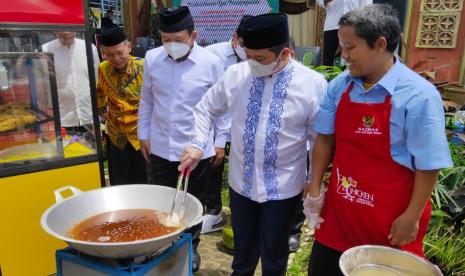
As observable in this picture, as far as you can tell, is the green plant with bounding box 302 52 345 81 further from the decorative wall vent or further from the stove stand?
the stove stand

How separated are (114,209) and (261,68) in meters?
0.99

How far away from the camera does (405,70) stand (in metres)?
1.55

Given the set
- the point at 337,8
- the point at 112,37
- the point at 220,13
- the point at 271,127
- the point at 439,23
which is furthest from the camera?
the point at 220,13

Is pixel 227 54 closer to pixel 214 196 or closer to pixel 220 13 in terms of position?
pixel 220 13

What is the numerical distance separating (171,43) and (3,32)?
97 cm

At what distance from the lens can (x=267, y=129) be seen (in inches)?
78.5

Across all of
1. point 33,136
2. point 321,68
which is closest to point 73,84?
point 33,136

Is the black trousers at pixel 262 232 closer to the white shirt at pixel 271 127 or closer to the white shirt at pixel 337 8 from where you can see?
the white shirt at pixel 271 127

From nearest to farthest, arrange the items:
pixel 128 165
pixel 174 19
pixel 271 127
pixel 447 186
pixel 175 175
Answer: pixel 271 127 < pixel 174 19 < pixel 175 175 < pixel 447 186 < pixel 128 165

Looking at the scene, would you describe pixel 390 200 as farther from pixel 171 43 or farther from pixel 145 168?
pixel 145 168

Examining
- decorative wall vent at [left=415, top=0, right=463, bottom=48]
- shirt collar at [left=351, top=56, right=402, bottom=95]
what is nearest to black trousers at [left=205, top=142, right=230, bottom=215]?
shirt collar at [left=351, top=56, right=402, bottom=95]

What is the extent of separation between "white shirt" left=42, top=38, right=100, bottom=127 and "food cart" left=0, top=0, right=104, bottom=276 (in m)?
0.04

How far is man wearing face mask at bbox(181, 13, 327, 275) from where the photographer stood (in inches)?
76.9

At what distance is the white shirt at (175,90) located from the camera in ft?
8.79
